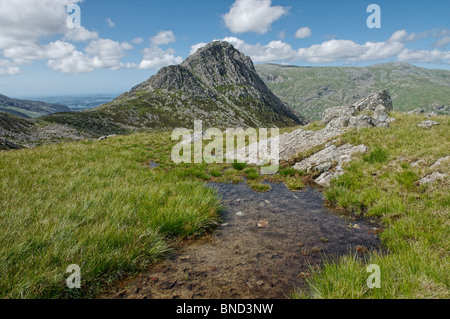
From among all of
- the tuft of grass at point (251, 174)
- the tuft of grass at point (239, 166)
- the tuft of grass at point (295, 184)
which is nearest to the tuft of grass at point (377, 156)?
the tuft of grass at point (295, 184)

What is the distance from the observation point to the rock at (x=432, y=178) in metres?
8.52

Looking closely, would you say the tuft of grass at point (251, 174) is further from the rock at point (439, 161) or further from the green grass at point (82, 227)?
the rock at point (439, 161)

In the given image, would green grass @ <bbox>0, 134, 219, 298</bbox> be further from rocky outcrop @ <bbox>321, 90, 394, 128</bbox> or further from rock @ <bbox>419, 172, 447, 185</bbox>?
rocky outcrop @ <bbox>321, 90, 394, 128</bbox>

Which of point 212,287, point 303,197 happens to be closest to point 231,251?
point 212,287

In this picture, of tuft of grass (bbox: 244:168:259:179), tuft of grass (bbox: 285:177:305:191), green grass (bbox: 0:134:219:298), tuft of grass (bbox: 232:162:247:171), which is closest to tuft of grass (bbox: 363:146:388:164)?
tuft of grass (bbox: 285:177:305:191)

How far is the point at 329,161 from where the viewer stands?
13484mm

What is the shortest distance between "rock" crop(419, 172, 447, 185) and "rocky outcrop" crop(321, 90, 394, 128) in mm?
8728

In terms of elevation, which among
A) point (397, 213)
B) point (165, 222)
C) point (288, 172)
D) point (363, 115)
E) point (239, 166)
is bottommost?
point (397, 213)

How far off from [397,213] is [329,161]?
6369 millimetres

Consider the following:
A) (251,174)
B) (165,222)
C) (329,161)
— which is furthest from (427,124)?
(165,222)

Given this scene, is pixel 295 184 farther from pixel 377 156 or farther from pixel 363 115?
pixel 363 115

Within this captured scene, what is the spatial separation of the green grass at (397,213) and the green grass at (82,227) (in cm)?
353
